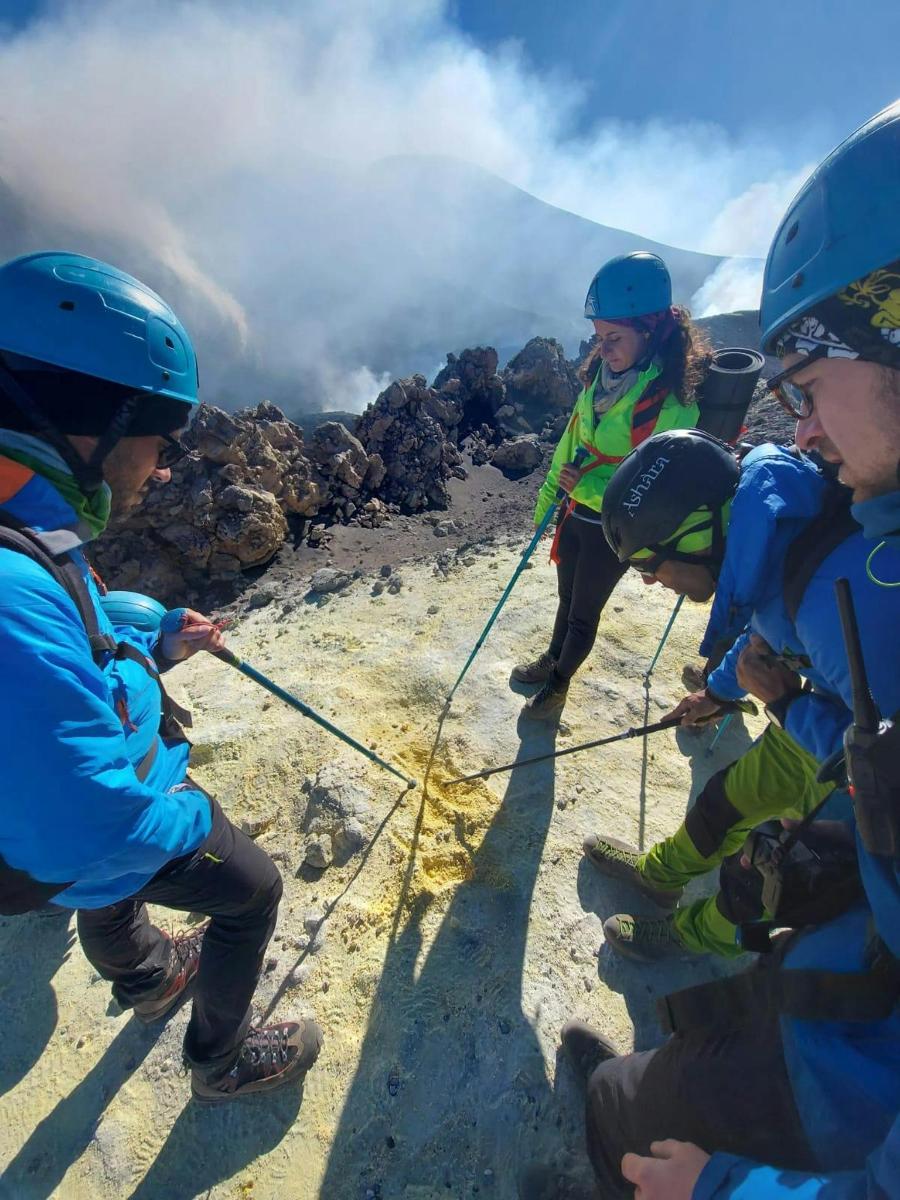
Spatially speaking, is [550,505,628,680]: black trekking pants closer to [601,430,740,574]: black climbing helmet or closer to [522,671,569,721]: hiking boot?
[522,671,569,721]: hiking boot

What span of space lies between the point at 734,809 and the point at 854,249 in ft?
7.12

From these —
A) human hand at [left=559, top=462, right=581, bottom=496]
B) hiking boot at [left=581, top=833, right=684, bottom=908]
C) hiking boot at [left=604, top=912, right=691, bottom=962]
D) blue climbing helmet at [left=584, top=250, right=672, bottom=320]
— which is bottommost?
hiking boot at [left=604, top=912, right=691, bottom=962]

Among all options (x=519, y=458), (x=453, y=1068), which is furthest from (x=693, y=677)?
(x=519, y=458)

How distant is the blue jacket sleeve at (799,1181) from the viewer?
2.96 feet

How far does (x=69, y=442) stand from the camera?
1.71m

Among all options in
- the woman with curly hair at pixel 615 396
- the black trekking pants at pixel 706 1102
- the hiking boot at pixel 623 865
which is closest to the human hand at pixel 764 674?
the black trekking pants at pixel 706 1102

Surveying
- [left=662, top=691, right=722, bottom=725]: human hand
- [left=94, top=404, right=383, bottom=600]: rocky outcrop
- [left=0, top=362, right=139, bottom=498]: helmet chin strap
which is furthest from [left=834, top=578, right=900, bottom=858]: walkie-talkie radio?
[left=94, top=404, right=383, bottom=600]: rocky outcrop

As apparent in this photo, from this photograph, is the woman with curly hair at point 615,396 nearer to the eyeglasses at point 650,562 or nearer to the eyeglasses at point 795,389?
the eyeglasses at point 650,562

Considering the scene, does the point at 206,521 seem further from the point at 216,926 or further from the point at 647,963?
the point at 647,963

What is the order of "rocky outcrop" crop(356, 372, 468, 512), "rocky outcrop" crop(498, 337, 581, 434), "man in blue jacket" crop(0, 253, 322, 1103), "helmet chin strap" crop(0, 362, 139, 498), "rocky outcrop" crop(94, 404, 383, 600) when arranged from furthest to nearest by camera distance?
"rocky outcrop" crop(498, 337, 581, 434) → "rocky outcrop" crop(356, 372, 468, 512) → "rocky outcrop" crop(94, 404, 383, 600) → "helmet chin strap" crop(0, 362, 139, 498) → "man in blue jacket" crop(0, 253, 322, 1103)

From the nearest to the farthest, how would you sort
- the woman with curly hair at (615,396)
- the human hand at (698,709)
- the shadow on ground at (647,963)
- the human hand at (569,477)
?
the shadow on ground at (647,963)
the human hand at (698,709)
the woman with curly hair at (615,396)
the human hand at (569,477)

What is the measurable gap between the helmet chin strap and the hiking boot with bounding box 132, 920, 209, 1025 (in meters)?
2.06

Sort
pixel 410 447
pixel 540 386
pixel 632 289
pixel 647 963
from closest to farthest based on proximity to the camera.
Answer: pixel 647 963, pixel 632 289, pixel 410 447, pixel 540 386

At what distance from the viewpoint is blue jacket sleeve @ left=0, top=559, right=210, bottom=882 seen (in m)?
1.29
